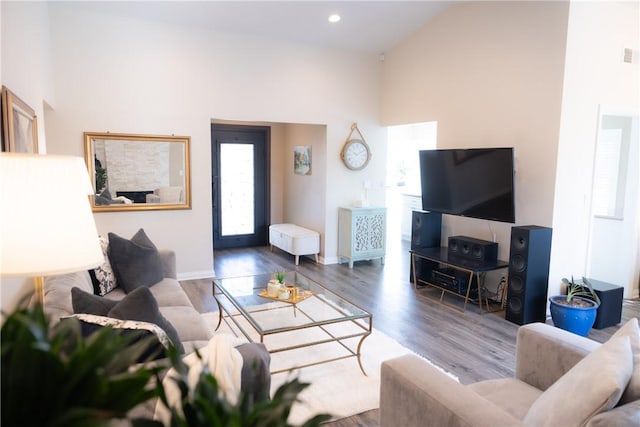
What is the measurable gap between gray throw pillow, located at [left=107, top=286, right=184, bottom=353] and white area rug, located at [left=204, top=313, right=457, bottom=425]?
72cm

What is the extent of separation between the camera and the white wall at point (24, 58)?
Answer: 2.37 metres

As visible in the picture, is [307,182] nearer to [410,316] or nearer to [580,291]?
[410,316]

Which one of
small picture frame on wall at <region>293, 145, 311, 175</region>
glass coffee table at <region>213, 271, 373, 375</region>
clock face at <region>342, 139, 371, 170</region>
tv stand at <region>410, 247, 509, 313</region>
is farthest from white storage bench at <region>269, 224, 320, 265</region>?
glass coffee table at <region>213, 271, 373, 375</region>

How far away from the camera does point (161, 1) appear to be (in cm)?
456

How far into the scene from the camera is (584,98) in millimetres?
4086

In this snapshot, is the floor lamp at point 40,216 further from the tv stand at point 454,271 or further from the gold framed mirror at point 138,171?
the gold framed mirror at point 138,171

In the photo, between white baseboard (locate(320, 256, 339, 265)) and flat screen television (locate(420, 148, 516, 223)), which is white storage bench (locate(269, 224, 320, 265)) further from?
flat screen television (locate(420, 148, 516, 223))

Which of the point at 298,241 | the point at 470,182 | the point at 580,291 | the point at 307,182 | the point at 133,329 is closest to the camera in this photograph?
the point at 133,329

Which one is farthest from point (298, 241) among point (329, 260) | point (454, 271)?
point (454, 271)

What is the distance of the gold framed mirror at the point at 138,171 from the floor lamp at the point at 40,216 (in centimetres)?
389

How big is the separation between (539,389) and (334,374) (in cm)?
141

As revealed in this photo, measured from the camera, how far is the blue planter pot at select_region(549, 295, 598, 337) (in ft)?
12.3

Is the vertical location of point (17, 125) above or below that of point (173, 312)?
above

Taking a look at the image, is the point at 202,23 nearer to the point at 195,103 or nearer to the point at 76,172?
the point at 195,103
